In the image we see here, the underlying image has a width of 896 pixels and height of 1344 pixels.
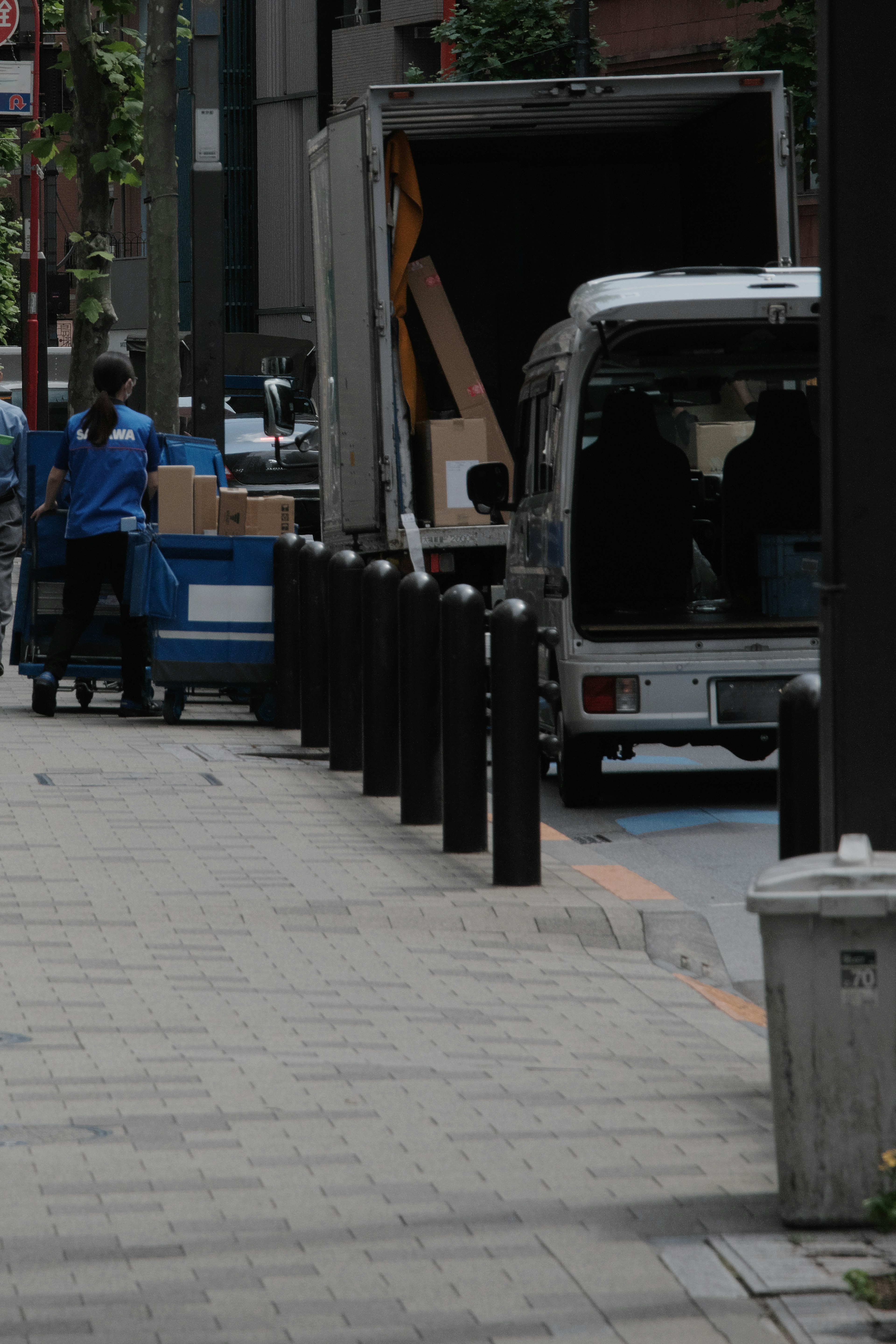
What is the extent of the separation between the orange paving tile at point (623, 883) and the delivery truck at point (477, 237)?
4.71 meters

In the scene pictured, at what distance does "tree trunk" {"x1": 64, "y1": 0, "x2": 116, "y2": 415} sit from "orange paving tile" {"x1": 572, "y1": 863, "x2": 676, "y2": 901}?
1118cm

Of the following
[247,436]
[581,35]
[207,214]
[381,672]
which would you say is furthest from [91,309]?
[581,35]

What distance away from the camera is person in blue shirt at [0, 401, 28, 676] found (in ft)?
51.4

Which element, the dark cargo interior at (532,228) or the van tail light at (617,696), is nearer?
the van tail light at (617,696)

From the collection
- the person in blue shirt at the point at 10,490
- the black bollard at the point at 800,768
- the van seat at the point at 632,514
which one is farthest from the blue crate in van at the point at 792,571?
the person in blue shirt at the point at 10,490

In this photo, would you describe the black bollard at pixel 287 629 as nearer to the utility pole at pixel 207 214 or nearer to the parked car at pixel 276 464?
the utility pole at pixel 207 214

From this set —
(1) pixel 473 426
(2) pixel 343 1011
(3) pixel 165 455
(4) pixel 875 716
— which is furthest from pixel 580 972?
(3) pixel 165 455

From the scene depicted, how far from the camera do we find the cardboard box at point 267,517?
13797mm

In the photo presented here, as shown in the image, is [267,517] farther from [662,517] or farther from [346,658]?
[662,517]

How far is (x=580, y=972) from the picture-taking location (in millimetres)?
7156

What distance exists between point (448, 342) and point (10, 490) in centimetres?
301

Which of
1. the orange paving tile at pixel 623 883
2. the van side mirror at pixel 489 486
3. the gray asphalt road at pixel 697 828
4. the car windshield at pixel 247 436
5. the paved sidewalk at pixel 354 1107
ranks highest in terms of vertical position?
the car windshield at pixel 247 436

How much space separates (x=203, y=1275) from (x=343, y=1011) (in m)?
2.20

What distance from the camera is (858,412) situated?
4.92 m
